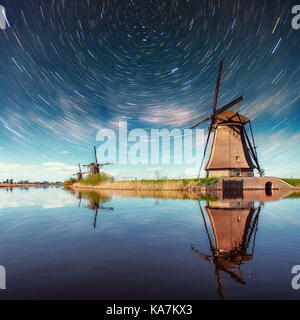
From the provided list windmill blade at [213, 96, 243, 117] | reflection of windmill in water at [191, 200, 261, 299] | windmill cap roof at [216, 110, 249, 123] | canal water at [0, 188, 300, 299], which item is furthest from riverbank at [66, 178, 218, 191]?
canal water at [0, 188, 300, 299]

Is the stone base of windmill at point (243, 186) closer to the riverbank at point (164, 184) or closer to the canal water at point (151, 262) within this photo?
the riverbank at point (164, 184)

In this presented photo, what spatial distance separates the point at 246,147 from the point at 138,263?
39.7m

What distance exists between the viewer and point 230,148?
36.7m

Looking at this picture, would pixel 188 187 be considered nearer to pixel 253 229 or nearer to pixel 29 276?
pixel 253 229

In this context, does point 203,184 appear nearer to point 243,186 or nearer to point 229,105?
point 243,186

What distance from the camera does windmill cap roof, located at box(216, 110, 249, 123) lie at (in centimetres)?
3784

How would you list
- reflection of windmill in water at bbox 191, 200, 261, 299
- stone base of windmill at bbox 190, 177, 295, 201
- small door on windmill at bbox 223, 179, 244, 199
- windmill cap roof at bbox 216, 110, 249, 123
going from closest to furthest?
reflection of windmill in water at bbox 191, 200, 261, 299, small door on windmill at bbox 223, 179, 244, 199, stone base of windmill at bbox 190, 177, 295, 201, windmill cap roof at bbox 216, 110, 249, 123

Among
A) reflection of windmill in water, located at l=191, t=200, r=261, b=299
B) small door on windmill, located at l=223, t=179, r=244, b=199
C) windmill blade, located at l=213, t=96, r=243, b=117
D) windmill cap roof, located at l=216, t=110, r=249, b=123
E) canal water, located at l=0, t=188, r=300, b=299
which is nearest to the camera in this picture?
canal water, located at l=0, t=188, r=300, b=299

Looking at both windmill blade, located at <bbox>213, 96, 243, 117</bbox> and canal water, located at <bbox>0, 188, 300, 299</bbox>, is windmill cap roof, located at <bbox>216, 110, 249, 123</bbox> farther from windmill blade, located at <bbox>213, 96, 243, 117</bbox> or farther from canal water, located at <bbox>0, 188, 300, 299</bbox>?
canal water, located at <bbox>0, 188, 300, 299</bbox>

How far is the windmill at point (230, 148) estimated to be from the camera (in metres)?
36.0

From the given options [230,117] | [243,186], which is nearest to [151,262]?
[243,186]

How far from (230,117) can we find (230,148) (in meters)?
6.50

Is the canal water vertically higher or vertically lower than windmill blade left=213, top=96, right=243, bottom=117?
lower
